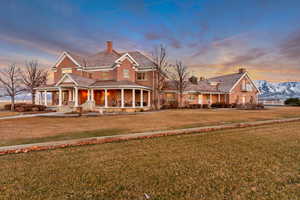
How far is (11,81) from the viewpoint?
25391mm

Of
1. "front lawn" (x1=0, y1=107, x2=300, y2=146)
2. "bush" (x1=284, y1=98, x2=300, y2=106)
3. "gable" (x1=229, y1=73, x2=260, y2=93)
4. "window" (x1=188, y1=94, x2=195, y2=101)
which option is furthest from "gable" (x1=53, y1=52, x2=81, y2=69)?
"bush" (x1=284, y1=98, x2=300, y2=106)

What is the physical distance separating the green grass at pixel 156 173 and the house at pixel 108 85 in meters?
16.3

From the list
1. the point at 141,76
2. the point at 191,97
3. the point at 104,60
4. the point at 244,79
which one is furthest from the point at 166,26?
the point at 244,79

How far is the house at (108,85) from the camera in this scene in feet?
67.7

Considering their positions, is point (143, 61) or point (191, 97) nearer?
point (143, 61)

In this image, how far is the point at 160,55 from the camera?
1013 inches

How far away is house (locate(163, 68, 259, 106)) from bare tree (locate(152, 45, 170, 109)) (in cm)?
262

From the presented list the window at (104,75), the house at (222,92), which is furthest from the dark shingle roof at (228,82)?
the window at (104,75)

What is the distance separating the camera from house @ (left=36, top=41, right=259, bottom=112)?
20625mm

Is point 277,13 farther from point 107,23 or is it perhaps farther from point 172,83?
point 107,23

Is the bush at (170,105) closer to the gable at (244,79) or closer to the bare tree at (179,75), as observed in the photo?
the bare tree at (179,75)

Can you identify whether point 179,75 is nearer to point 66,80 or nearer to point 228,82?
point 228,82

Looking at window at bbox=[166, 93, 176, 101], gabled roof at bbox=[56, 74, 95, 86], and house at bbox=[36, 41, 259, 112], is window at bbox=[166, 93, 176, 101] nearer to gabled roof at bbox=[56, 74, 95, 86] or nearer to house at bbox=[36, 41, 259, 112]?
house at bbox=[36, 41, 259, 112]

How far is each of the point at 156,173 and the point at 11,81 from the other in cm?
3290
